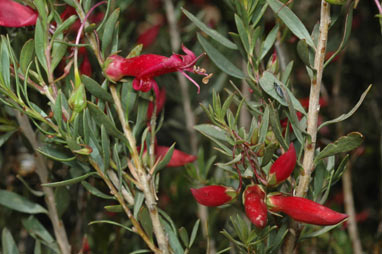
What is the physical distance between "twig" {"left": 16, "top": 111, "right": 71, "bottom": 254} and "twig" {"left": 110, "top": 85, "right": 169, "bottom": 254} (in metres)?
0.20

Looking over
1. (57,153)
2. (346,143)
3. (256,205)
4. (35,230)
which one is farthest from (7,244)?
(346,143)

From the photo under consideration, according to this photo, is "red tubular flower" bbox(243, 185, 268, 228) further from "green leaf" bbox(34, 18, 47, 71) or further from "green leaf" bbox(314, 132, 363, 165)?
"green leaf" bbox(34, 18, 47, 71)

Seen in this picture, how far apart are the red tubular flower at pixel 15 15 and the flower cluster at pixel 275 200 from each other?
1.06ft

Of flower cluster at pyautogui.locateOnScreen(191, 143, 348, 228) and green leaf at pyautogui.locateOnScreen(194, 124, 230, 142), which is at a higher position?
green leaf at pyautogui.locateOnScreen(194, 124, 230, 142)

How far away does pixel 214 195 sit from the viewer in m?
0.68

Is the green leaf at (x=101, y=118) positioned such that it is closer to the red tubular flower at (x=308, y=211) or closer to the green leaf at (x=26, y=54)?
the green leaf at (x=26, y=54)

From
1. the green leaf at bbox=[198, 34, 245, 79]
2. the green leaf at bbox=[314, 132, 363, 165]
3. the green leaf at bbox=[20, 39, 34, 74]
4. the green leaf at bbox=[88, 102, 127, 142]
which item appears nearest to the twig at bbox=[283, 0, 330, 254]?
the green leaf at bbox=[314, 132, 363, 165]

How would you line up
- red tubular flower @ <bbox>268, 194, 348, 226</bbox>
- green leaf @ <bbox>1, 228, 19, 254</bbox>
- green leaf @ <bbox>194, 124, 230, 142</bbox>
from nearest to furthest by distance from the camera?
red tubular flower @ <bbox>268, 194, 348, 226</bbox> < green leaf @ <bbox>194, 124, 230, 142</bbox> < green leaf @ <bbox>1, 228, 19, 254</bbox>

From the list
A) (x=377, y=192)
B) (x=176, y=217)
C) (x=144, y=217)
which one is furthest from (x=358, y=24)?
(x=144, y=217)

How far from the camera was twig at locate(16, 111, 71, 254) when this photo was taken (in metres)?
0.86

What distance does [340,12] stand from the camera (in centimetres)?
72

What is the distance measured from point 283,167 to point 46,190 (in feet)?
1.38

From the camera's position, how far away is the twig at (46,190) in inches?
33.7

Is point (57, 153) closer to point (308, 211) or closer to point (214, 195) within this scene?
point (214, 195)
